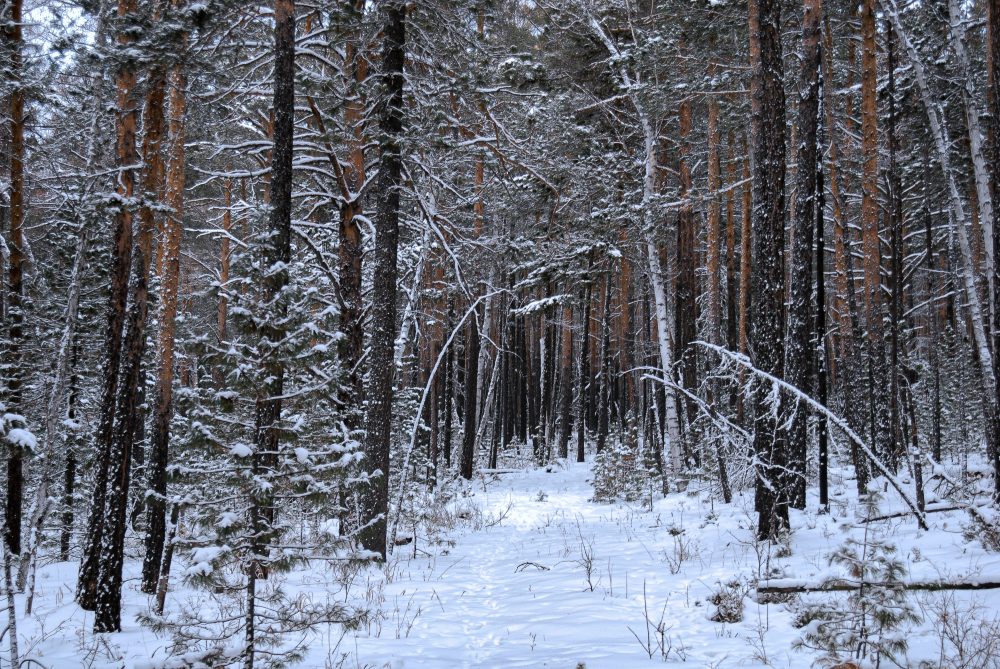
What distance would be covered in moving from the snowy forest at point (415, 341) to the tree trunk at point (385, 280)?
0.05 m

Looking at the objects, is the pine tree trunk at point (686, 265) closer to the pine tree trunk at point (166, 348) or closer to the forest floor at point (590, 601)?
the forest floor at point (590, 601)

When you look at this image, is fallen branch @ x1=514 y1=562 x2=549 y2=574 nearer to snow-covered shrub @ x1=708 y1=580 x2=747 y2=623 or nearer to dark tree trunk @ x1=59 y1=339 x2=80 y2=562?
snow-covered shrub @ x1=708 y1=580 x2=747 y2=623

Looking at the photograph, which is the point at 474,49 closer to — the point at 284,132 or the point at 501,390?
the point at 284,132

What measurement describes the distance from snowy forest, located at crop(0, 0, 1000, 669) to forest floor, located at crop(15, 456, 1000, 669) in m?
0.07

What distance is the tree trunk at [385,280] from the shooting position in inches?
356

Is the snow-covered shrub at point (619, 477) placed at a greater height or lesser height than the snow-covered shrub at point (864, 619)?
lesser

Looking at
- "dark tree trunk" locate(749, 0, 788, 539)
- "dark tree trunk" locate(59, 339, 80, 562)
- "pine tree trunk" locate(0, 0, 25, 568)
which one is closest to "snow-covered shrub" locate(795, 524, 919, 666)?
"dark tree trunk" locate(749, 0, 788, 539)

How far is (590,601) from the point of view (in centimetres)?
660

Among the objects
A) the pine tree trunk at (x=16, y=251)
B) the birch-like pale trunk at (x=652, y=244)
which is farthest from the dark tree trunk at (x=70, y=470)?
the birch-like pale trunk at (x=652, y=244)

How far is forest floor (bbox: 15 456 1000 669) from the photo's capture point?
4785mm

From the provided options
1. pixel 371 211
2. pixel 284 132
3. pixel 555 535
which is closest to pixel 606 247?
pixel 371 211

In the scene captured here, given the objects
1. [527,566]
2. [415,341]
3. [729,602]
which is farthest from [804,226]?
[415,341]

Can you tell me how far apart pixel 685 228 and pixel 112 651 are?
15324 mm

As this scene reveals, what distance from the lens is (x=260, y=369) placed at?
4754 mm
